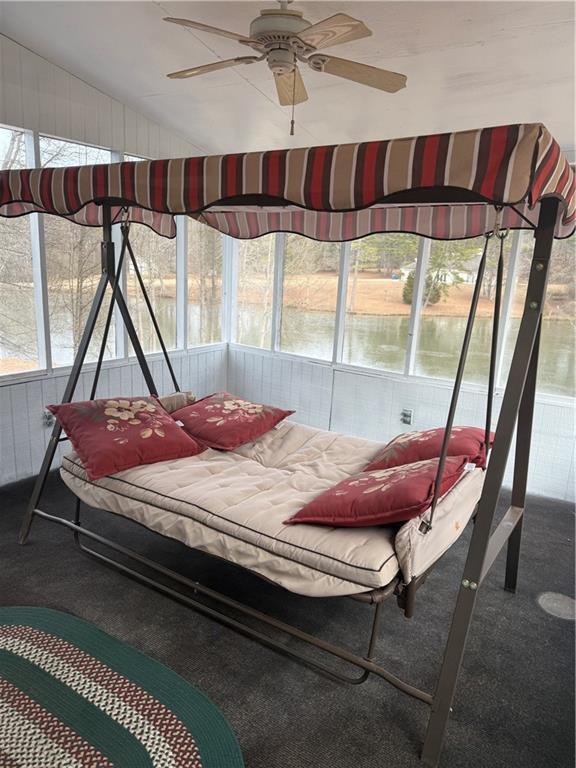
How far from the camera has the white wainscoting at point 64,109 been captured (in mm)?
3105

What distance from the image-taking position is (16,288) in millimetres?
3453

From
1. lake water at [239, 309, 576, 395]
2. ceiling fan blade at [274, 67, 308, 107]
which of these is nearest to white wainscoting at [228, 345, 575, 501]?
lake water at [239, 309, 576, 395]

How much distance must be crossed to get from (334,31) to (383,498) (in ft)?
5.77

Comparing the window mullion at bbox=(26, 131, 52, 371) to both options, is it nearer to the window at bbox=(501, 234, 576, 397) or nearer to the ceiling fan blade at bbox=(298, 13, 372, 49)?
the ceiling fan blade at bbox=(298, 13, 372, 49)

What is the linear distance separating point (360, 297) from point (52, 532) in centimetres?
307

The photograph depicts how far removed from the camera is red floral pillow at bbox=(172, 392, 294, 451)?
2.95 m

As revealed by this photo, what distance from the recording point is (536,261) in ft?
5.57

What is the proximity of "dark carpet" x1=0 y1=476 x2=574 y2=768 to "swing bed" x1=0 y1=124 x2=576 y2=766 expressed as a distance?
95 mm

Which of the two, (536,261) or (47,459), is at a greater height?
(536,261)

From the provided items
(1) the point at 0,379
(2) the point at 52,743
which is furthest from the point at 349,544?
(1) the point at 0,379

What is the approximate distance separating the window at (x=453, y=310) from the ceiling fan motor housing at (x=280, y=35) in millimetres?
2292

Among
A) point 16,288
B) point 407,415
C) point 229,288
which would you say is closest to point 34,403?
point 16,288

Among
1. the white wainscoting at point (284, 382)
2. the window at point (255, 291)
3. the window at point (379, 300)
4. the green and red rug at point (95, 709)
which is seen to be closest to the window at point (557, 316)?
the window at point (379, 300)

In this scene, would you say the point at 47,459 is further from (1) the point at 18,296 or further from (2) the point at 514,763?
(2) the point at 514,763
